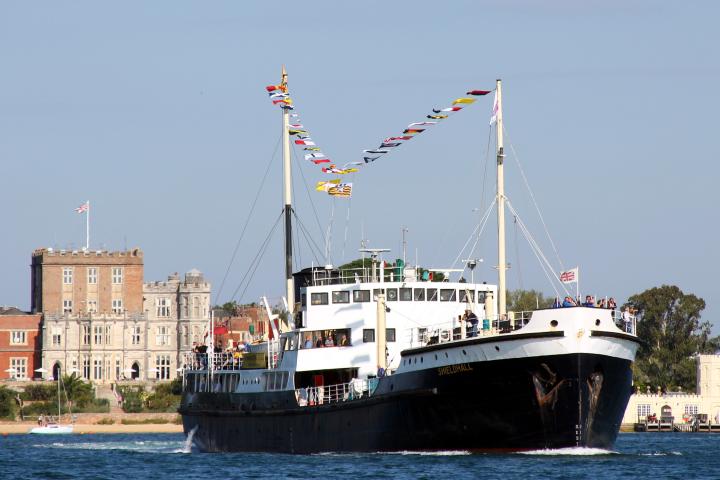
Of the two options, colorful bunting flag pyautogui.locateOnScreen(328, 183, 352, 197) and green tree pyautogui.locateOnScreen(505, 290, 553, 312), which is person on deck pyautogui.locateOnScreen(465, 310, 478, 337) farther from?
green tree pyautogui.locateOnScreen(505, 290, 553, 312)

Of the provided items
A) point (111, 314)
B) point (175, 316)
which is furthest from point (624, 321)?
point (175, 316)

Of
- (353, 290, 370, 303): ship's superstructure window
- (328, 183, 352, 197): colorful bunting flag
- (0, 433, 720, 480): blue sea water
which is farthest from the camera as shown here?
(328, 183, 352, 197): colorful bunting flag

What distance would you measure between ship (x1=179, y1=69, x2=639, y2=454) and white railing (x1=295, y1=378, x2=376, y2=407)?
55mm

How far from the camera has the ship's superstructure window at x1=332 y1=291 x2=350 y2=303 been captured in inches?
2489

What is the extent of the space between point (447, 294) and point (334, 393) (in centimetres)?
620

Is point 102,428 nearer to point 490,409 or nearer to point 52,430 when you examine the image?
point 52,430

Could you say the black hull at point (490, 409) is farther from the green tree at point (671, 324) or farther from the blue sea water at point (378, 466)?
the green tree at point (671, 324)

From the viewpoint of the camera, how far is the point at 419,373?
2205 inches

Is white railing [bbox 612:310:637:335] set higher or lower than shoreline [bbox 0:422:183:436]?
higher

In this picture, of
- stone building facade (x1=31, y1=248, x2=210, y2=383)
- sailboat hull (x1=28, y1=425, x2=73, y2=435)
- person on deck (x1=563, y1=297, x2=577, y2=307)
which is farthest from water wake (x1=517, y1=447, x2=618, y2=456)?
stone building facade (x1=31, y1=248, x2=210, y2=383)

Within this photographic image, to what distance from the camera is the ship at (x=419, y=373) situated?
53812 mm

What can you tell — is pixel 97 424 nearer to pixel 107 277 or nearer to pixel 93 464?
pixel 107 277

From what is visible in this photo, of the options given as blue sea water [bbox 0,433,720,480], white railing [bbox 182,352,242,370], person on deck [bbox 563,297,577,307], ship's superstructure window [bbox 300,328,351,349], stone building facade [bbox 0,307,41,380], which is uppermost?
stone building facade [bbox 0,307,41,380]

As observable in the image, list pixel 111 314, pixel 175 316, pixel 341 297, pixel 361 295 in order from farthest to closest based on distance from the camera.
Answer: pixel 175 316, pixel 111 314, pixel 341 297, pixel 361 295
